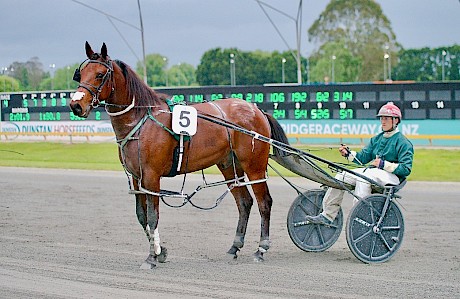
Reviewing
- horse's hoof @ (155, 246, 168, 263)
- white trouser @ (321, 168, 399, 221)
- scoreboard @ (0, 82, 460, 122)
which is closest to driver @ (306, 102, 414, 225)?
white trouser @ (321, 168, 399, 221)

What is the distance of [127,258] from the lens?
8070mm

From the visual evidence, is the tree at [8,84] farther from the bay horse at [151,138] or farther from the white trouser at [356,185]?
the white trouser at [356,185]

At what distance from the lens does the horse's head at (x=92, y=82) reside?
7332mm

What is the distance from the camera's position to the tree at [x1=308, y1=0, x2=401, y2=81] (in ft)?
239

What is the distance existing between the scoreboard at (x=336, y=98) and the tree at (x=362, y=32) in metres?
46.9

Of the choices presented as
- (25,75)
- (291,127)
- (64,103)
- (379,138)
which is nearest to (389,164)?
(379,138)

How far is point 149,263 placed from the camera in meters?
7.50

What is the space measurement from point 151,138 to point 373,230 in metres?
2.34

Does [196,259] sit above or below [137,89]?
below

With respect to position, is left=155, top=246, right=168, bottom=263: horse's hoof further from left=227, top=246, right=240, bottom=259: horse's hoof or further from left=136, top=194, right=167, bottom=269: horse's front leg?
left=227, top=246, right=240, bottom=259: horse's hoof

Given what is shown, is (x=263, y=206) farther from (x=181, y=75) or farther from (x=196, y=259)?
(x=181, y=75)

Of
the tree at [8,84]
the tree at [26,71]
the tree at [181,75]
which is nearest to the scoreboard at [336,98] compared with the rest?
the tree at [26,71]

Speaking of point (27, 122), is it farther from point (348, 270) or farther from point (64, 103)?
point (348, 270)

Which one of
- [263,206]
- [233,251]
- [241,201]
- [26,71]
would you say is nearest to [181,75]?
[26,71]
